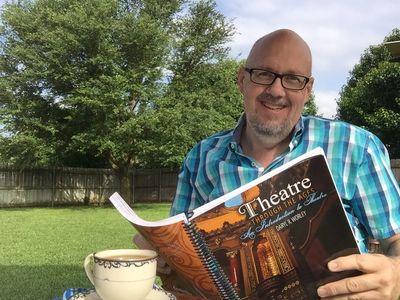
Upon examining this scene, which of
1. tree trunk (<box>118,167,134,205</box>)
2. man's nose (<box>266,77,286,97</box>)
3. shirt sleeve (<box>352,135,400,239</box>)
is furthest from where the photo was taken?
tree trunk (<box>118,167,134,205</box>)

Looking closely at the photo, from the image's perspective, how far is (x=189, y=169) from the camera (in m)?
1.66

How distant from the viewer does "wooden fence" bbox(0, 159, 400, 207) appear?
1575cm

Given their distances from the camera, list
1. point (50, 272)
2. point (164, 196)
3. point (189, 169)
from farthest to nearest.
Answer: point (164, 196), point (50, 272), point (189, 169)

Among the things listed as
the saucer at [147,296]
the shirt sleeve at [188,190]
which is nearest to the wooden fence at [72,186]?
the shirt sleeve at [188,190]

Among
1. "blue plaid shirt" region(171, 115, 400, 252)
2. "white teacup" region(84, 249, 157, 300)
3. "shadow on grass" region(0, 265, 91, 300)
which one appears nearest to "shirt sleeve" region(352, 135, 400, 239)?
"blue plaid shirt" region(171, 115, 400, 252)

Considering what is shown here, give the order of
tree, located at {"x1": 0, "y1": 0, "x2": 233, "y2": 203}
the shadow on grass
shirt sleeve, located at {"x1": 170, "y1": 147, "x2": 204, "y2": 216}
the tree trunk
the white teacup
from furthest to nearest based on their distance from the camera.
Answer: the tree trunk < tree, located at {"x1": 0, "y1": 0, "x2": 233, "y2": 203} < the shadow on grass < shirt sleeve, located at {"x1": 170, "y1": 147, "x2": 204, "y2": 216} < the white teacup

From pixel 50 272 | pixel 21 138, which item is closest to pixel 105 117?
pixel 21 138

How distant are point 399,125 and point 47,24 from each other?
11.0 m

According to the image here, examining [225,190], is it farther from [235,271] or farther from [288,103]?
[235,271]

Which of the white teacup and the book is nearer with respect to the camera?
the white teacup

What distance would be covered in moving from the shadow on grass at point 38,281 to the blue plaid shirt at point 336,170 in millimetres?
3196

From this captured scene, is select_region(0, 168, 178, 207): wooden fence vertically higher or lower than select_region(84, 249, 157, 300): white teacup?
lower

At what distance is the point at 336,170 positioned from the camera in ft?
4.59

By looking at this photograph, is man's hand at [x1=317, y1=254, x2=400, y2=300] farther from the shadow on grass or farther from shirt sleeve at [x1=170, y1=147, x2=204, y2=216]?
the shadow on grass
